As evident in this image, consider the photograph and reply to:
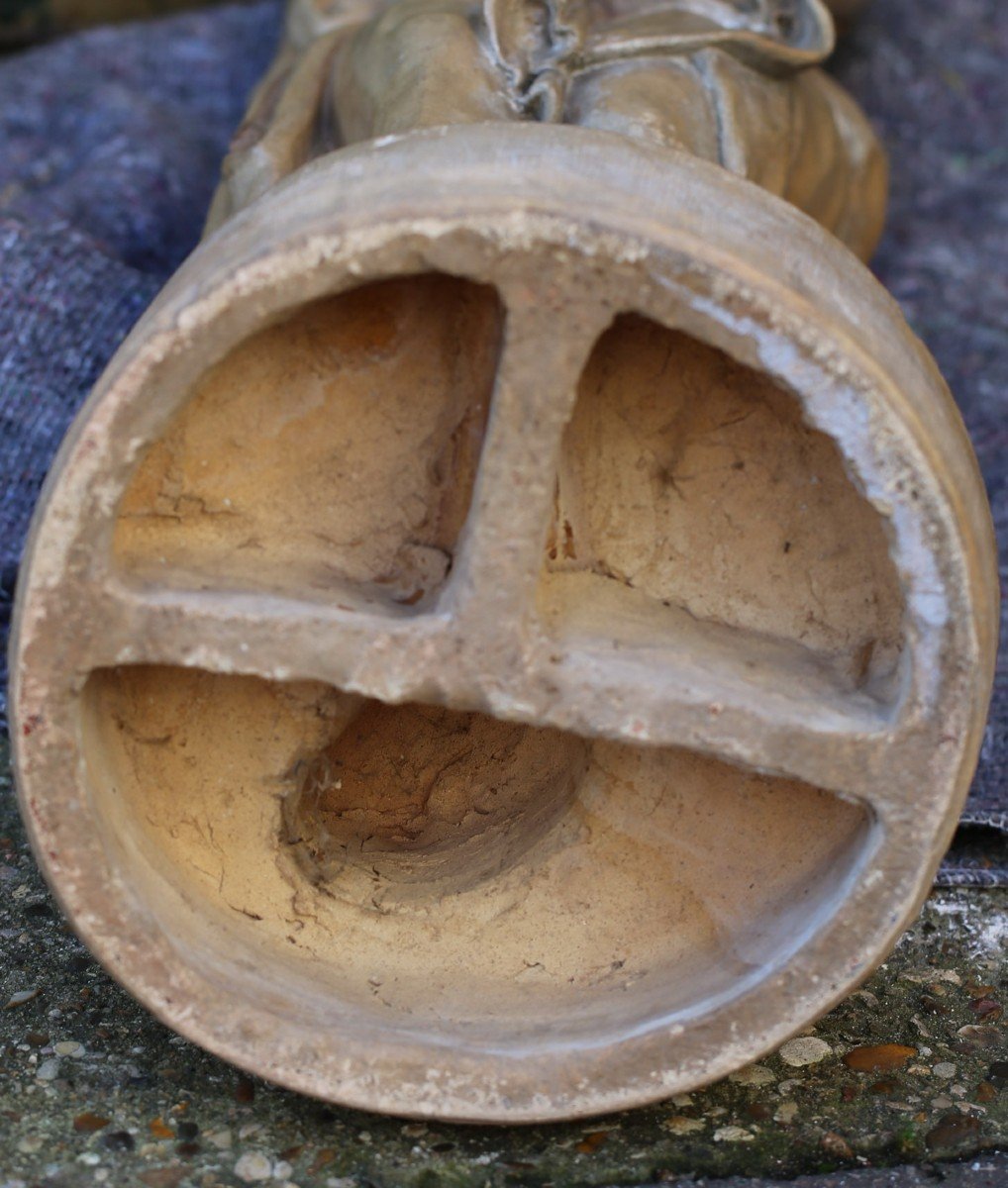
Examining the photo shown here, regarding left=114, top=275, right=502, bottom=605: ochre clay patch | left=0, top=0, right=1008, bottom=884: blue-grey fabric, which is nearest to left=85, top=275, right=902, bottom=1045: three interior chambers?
left=114, top=275, right=502, bottom=605: ochre clay patch

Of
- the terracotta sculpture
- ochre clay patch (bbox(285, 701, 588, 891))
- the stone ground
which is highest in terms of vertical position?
the terracotta sculpture

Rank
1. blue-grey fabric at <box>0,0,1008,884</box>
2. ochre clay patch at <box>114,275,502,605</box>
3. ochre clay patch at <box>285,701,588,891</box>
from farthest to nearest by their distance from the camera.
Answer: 1. blue-grey fabric at <box>0,0,1008,884</box>
2. ochre clay patch at <box>285,701,588,891</box>
3. ochre clay patch at <box>114,275,502,605</box>

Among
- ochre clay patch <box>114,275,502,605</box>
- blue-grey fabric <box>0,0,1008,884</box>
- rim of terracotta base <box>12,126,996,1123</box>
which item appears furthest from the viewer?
blue-grey fabric <box>0,0,1008,884</box>

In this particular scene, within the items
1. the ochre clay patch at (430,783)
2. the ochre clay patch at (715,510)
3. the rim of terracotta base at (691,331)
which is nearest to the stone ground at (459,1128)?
the rim of terracotta base at (691,331)

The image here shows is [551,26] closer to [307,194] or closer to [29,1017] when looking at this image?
Answer: [307,194]

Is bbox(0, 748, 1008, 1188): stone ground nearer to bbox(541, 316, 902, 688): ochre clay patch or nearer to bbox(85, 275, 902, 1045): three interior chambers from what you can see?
bbox(85, 275, 902, 1045): three interior chambers

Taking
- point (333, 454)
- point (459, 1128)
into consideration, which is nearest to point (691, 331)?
point (333, 454)

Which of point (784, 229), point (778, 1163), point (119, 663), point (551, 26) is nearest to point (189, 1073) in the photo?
point (119, 663)
